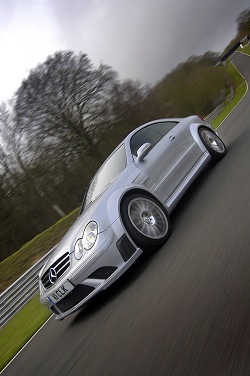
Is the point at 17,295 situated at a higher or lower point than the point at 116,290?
higher

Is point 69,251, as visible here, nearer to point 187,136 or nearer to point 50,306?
point 50,306

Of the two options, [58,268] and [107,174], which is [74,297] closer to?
[58,268]

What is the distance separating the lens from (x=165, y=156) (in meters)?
6.08

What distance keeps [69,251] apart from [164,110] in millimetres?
28170

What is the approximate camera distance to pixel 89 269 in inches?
173

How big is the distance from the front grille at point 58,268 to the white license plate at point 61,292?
15 cm

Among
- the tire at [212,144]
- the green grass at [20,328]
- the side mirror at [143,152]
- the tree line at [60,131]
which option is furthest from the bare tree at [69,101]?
the side mirror at [143,152]

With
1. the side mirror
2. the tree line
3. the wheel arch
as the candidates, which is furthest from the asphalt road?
the tree line

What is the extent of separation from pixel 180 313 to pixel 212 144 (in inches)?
187

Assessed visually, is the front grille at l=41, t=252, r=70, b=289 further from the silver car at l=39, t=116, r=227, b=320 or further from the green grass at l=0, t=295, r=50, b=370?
the green grass at l=0, t=295, r=50, b=370

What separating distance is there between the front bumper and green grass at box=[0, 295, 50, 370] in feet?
7.30

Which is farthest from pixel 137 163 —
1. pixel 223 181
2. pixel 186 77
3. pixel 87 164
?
pixel 186 77

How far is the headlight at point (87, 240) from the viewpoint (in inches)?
176

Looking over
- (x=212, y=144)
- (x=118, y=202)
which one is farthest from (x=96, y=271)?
(x=212, y=144)
